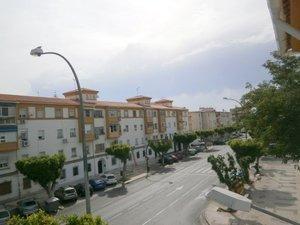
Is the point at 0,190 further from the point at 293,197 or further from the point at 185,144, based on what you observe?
the point at 185,144

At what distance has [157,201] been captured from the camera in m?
37.4

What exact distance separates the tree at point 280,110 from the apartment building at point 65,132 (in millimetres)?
32052

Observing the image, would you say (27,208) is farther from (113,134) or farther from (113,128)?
(113,128)

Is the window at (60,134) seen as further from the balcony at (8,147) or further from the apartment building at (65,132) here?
the balcony at (8,147)

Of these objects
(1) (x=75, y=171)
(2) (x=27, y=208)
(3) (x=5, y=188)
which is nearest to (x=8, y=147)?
(3) (x=5, y=188)

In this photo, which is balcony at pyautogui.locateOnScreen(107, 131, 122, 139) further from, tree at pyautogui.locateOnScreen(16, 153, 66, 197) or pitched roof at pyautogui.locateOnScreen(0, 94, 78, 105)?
tree at pyautogui.locateOnScreen(16, 153, 66, 197)

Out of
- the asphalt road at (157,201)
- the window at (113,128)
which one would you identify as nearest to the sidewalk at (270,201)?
the asphalt road at (157,201)

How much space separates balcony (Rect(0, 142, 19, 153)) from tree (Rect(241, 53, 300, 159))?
3131 cm

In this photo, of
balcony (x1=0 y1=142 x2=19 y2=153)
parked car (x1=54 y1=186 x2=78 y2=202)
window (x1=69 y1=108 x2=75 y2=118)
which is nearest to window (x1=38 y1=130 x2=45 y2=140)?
balcony (x1=0 y1=142 x2=19 y2=153)

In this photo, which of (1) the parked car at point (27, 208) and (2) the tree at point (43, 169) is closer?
(1) the parked car at point (27, 208)

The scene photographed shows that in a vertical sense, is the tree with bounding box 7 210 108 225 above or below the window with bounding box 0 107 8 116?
below

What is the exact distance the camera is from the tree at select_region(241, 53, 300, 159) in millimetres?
16375

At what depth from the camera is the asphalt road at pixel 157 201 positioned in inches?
1217

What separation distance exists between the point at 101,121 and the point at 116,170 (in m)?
8.36
